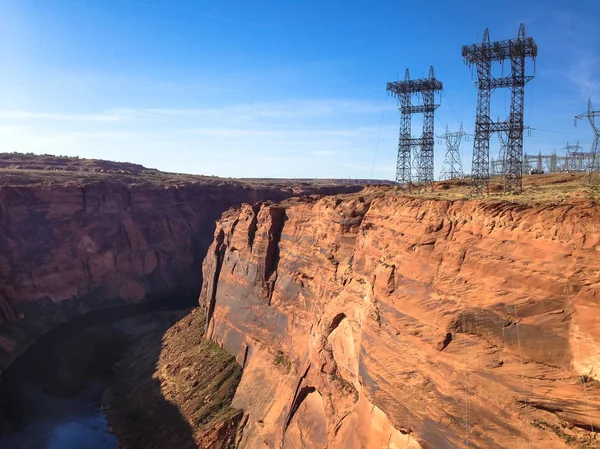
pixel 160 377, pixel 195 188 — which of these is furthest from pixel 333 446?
pixel 195 188

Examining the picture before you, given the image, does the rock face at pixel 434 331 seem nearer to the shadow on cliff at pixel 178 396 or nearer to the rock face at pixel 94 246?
the shadow on cliff at pixel 178 396

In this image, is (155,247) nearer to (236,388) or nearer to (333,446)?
(236,388)

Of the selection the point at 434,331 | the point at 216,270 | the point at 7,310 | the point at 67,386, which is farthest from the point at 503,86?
the point at 7,310

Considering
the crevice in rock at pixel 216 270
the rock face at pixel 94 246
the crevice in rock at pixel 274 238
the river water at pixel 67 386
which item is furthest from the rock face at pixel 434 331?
the rock face at pixel 94 246

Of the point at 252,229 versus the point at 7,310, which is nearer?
the point at 252,229

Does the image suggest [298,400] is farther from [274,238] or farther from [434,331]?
[274,238]

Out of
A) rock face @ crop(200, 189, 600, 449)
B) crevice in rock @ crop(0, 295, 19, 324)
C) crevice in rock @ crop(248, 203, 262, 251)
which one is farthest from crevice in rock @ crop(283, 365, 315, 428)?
crevice in rock @ crop(0, 295, 19, 324)

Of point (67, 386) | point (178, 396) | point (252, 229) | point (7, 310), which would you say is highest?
point (252, 229)
